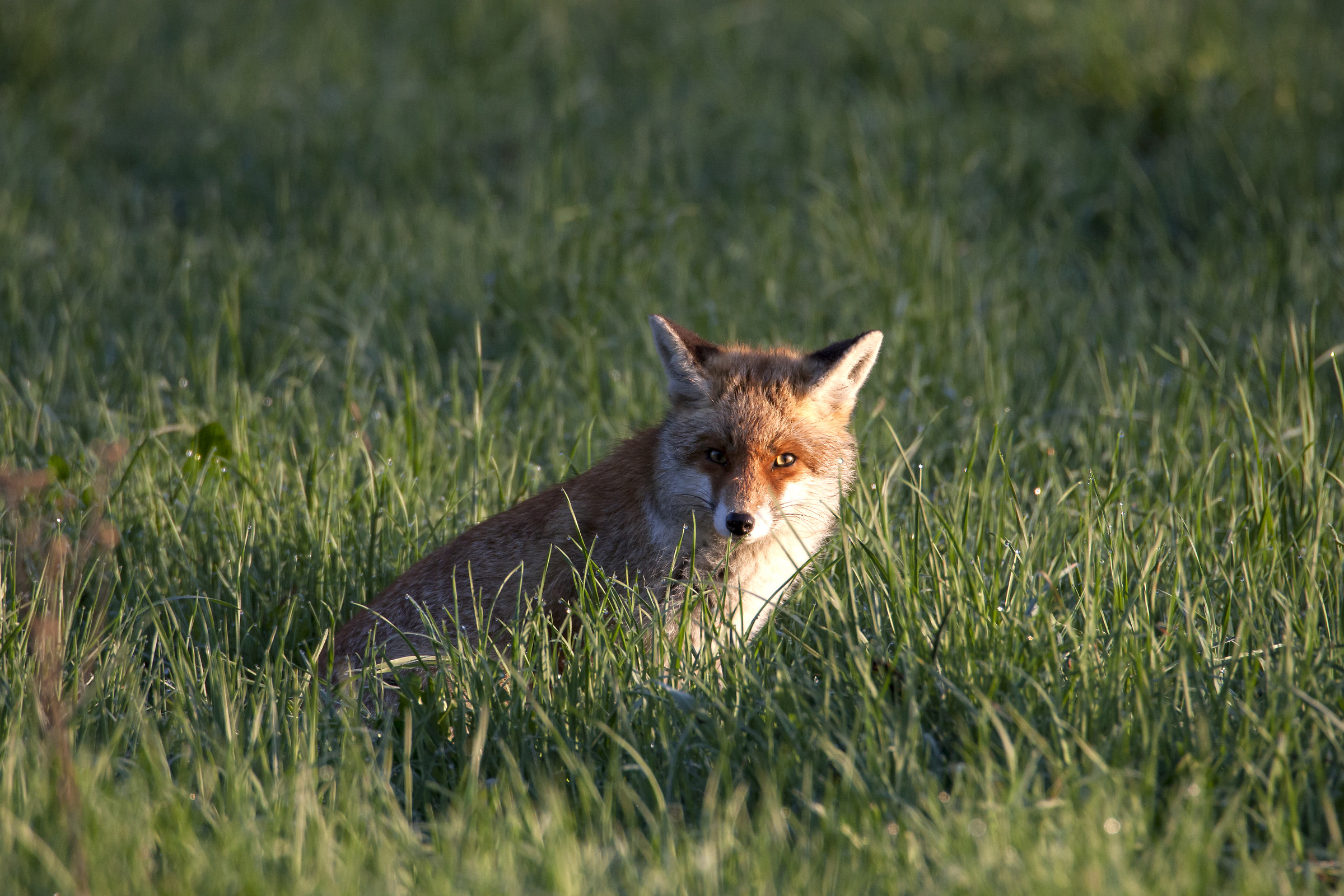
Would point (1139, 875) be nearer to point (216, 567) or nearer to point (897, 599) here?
point (897, 599)

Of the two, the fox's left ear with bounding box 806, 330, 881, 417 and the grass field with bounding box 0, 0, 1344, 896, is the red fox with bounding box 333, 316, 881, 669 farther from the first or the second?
the grass field with bounding box 0, 0, 1344, 896

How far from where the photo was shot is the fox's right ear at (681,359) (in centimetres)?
442

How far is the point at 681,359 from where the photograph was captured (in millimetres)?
4438

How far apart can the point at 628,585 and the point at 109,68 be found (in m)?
10.2

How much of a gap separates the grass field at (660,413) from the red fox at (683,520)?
0.69 feet

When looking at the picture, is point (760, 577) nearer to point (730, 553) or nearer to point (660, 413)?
point (730, 553)

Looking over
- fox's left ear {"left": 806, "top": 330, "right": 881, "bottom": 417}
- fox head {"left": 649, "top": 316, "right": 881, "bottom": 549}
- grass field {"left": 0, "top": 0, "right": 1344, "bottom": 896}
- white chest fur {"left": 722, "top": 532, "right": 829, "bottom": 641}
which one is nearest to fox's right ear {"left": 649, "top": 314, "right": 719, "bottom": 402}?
fox head {"left": 649, "top": 316, "right": 881, "bottom": 549}

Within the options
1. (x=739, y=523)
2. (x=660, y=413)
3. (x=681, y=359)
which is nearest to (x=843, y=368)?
(x=681, y=359)

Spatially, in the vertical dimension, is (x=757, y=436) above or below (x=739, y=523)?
above

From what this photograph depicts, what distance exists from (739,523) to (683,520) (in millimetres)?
361

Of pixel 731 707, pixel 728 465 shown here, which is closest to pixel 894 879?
pixel 731 707

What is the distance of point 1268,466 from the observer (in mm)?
4672

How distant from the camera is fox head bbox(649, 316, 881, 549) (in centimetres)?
410

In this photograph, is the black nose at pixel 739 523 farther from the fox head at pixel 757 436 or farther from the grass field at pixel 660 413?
the grass field at pixel 660 413
